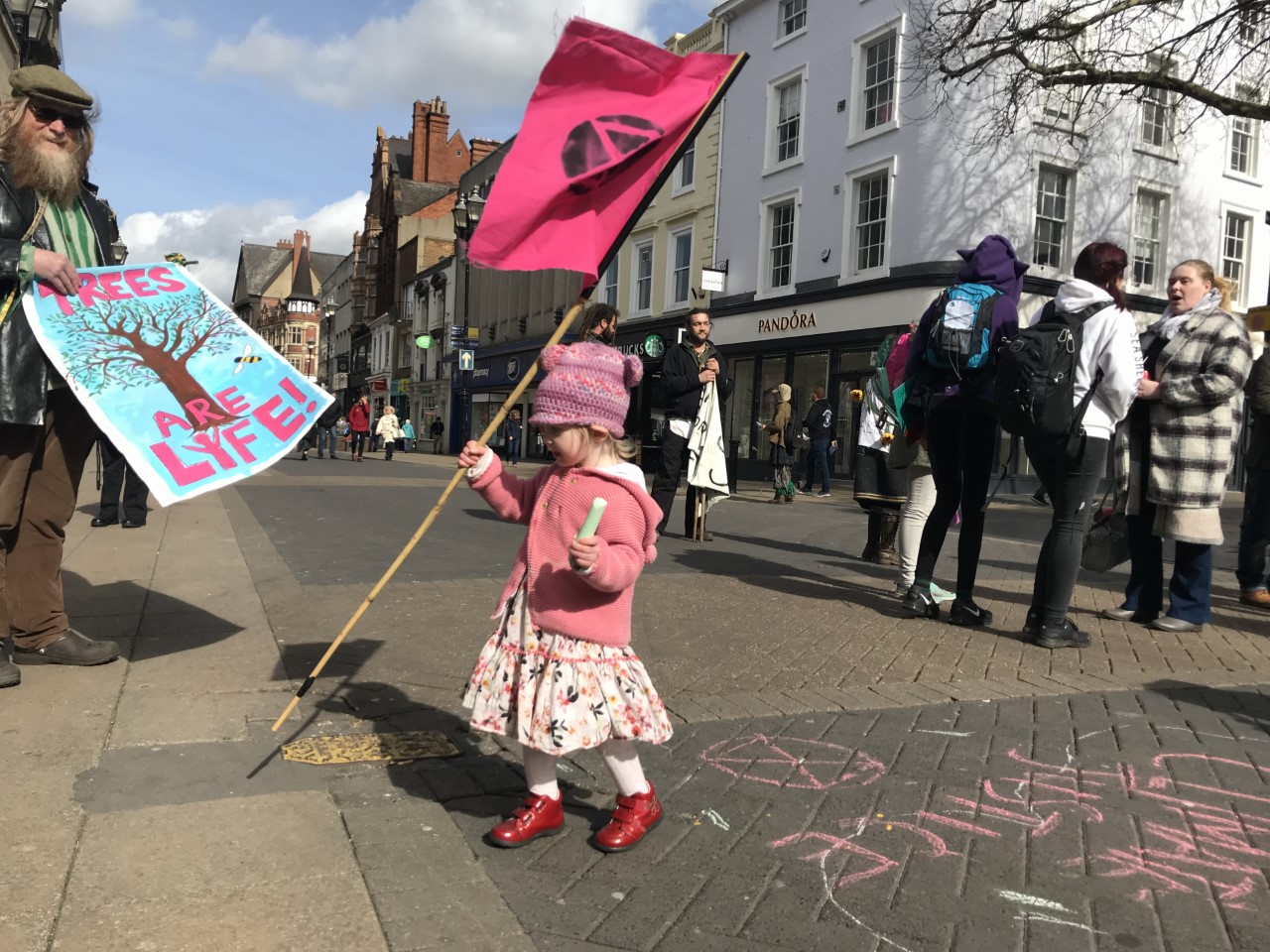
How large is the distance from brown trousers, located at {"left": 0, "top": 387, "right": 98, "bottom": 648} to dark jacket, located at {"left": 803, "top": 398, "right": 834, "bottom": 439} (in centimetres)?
1433

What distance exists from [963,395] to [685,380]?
3.01m

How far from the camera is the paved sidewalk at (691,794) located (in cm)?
211

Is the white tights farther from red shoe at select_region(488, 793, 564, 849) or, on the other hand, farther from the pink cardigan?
the pink cardigan

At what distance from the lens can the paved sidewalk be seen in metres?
2.11

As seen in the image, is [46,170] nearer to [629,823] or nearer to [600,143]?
[600,143]

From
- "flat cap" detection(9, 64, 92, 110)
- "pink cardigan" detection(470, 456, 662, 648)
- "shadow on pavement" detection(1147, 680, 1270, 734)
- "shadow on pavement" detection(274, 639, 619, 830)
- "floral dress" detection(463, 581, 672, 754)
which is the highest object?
"flat cap" detection(9, 64, 92, 110)

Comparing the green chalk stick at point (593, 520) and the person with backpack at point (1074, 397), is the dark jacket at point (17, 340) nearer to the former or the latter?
the green chalk stick at point (593, 520)

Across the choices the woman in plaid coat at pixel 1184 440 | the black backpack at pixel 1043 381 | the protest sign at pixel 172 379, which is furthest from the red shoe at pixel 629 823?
the woman in plaid coat at pixel 1184 440

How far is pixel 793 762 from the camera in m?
3.09

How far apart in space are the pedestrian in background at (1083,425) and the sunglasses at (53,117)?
4179 millimetres

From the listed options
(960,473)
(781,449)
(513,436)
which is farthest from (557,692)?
(513,436)

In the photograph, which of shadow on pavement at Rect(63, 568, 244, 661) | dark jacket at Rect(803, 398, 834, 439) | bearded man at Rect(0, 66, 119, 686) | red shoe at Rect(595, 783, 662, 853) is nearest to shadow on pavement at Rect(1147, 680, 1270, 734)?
red shoe at Rect(595, 783, 662, 853)

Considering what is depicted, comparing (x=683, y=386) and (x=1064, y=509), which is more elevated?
(x=683, y=386)

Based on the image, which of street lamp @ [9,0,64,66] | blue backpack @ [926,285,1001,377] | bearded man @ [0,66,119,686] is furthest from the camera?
street lamp @ [9,0,64,66]
